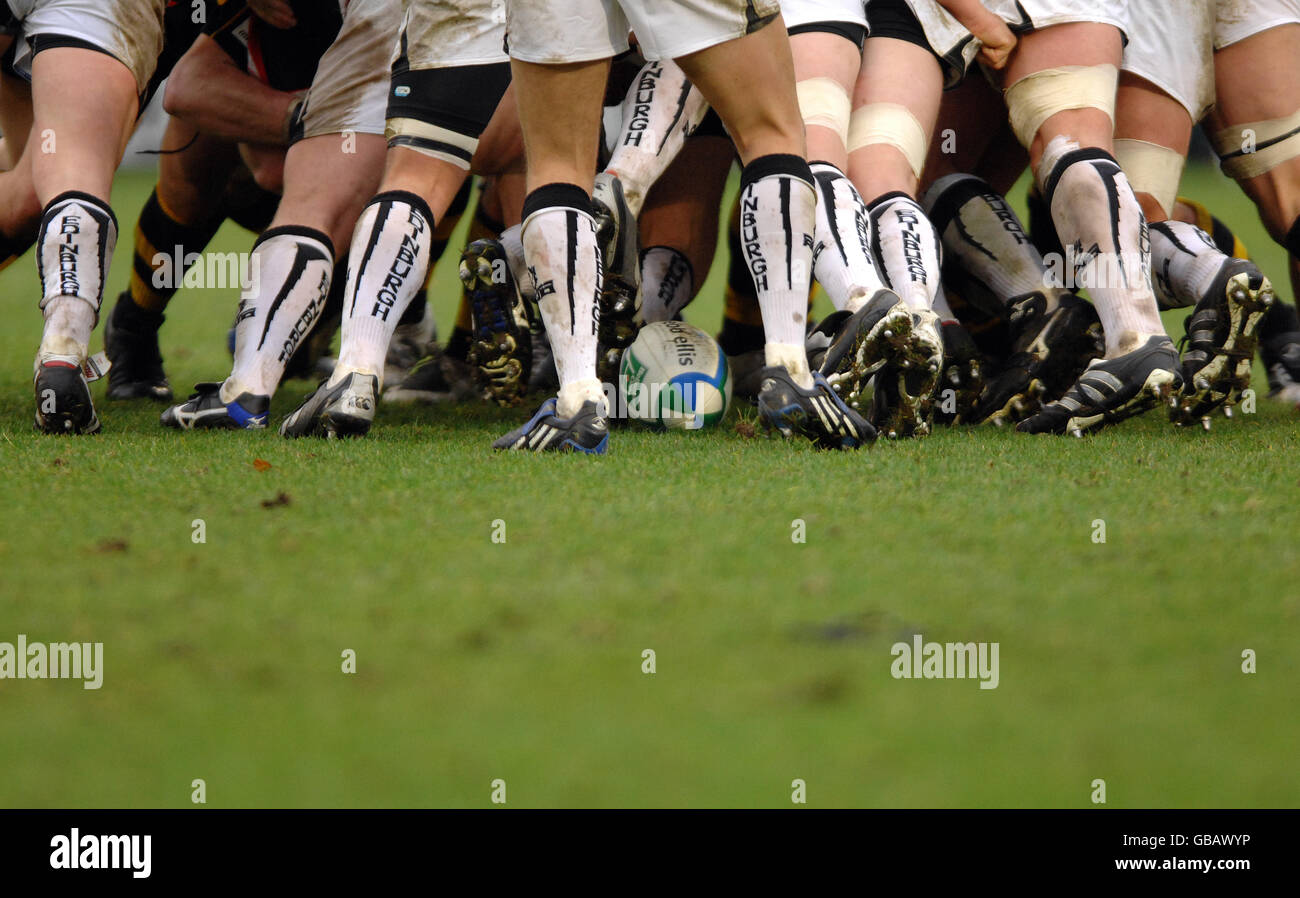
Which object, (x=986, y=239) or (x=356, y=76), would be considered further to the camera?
(x=986, y=239)

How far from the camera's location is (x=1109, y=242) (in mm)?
3750

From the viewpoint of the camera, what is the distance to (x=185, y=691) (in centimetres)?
167

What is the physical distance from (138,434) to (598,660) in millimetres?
2374

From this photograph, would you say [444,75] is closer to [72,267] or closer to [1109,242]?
[72,267]

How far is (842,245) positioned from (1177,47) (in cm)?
156

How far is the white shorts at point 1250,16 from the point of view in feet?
14.0

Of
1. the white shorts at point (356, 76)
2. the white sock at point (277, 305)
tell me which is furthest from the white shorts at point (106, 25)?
the white sock at point (277, 305)

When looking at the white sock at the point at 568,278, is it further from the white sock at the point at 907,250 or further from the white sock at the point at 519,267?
the white sock at the point at 907,250

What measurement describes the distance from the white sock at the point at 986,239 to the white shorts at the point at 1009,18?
16.0 inches

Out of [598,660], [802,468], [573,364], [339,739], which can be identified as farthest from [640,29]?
[339,739]

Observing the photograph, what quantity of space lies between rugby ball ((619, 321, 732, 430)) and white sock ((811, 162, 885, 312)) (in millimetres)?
500

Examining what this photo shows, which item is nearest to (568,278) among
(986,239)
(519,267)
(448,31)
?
(519,267)

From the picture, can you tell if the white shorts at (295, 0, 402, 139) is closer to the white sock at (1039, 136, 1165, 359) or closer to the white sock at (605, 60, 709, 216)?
the white sock at (605, 60, 709, 216)

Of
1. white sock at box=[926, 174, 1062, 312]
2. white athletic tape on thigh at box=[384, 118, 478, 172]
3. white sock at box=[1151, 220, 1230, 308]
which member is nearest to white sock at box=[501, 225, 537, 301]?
white athletic tape on thigh at box=[384, 118, 478, 172]
